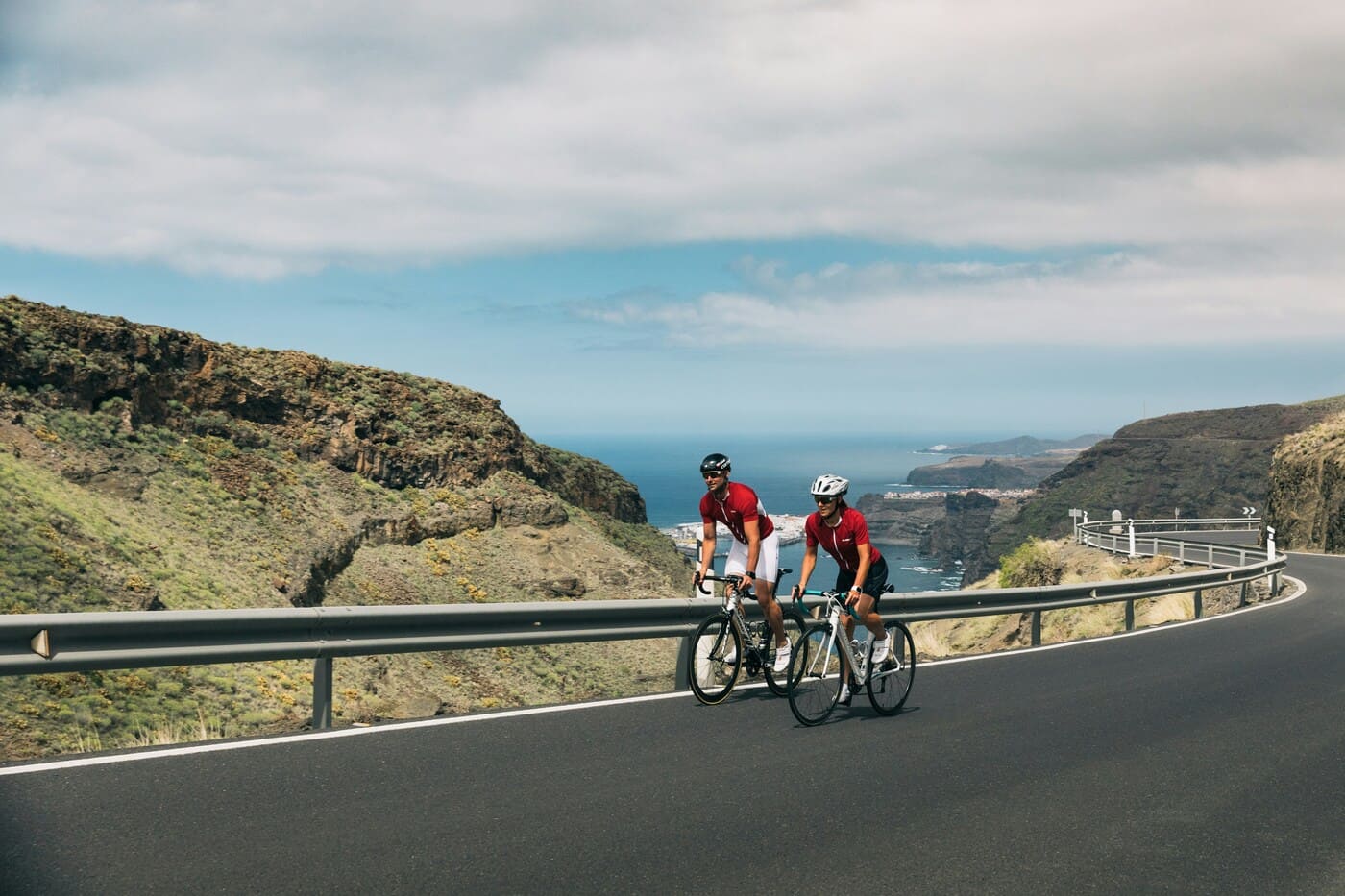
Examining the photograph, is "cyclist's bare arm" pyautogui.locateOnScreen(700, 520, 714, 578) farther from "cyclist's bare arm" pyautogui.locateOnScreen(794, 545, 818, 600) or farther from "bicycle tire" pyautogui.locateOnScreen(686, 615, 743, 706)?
"cyclist's bare arm" pyautogui.locateOnScreen(794, 545, 818, 600)

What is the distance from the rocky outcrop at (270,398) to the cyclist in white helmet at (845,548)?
24.4 meters

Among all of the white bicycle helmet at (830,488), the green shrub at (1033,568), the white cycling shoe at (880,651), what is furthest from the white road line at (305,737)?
the green shrub at (1033,568)

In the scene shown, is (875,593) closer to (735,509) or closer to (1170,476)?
(735,509)

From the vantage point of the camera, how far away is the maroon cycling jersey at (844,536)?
8727 mm

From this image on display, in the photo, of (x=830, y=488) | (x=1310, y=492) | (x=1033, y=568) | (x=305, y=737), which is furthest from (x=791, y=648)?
(x=1310, y=492)

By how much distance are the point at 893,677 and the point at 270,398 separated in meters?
28.6

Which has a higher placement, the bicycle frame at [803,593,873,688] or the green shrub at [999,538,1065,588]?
the bicycle frame at [803,593,873,688]

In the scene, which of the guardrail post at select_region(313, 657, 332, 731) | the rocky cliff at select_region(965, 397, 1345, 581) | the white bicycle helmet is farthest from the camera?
the rocky cliff at select_region(965, 397, 1345, 581)

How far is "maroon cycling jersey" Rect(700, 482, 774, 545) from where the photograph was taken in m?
9.12

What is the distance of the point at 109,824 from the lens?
5.30 meters

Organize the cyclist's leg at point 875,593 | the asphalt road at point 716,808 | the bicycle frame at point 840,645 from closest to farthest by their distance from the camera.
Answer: the asphalt road at point 716,808, the bicycle frame at point 840,645, the cyclist's leg at point 875,593

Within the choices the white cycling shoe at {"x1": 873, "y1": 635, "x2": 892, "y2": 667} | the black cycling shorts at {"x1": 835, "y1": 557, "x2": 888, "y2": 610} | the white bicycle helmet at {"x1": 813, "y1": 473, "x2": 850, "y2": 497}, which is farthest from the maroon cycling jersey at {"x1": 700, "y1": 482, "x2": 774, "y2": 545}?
the white cycling shoe at {"x1": 873, "y1": 635, "x2": 892, "y2": 667}

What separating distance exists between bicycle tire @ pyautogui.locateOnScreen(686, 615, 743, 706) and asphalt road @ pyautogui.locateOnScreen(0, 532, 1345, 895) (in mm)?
155

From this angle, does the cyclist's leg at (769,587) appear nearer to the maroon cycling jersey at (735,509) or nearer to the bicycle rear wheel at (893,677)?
the maroon cycling jersey at (735,509)
